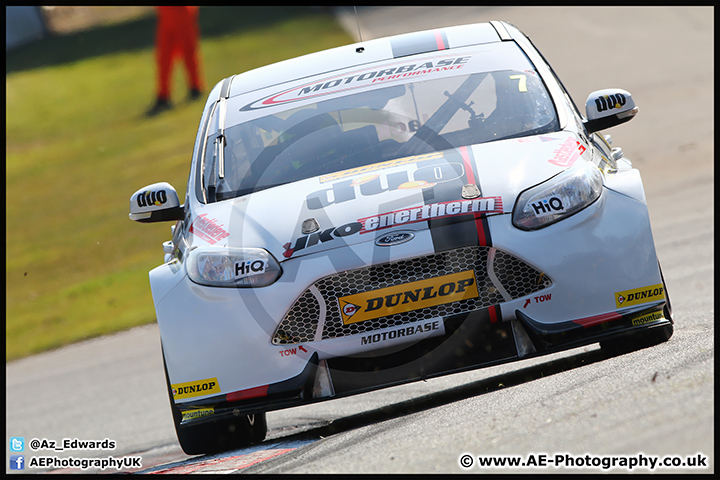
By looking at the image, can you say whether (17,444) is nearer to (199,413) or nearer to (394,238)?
(199,413)

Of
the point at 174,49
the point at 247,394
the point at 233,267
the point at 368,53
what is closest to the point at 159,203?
the point at 233,267

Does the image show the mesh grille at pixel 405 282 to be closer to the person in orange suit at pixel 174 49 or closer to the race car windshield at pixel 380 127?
the race car windshield at pixel 380 127

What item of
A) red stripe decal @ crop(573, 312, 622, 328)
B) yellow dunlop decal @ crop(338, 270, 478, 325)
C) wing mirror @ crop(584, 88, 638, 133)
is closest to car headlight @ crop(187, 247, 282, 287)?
yellow dunlop decal @ crop(338, 270, 478, 325)

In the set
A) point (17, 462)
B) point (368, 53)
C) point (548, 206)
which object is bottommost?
point (17, 462)

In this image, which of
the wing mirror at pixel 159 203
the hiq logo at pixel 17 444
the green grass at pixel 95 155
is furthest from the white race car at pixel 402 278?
the green grass at pixel 95 155

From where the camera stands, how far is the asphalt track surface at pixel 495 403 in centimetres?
313

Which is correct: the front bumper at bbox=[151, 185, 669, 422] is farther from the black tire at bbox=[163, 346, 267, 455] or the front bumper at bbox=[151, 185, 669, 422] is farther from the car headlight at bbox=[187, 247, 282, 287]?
the black tire at bbox=[163, 346, 267, 455]

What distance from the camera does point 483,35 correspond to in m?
5.87

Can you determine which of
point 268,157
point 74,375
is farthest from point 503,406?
point 74,375

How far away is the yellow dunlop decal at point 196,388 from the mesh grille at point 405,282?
1.41 feet

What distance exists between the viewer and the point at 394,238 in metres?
4.19

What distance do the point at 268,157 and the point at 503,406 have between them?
215 centimetres

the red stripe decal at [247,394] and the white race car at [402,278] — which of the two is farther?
the red stripe decal at [247,394]

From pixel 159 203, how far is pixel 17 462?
2.24m
